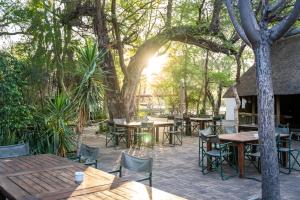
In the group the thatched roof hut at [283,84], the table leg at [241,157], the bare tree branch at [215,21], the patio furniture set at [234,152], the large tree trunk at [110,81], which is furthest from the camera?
the thatched roof hut at [283,84]

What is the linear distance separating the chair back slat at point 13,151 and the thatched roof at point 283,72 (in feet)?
34.2

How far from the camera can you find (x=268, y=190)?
4.10 metres

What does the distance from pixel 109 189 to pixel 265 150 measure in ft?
7.59

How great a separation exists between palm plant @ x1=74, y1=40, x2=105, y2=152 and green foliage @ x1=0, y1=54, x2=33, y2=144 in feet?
4.32

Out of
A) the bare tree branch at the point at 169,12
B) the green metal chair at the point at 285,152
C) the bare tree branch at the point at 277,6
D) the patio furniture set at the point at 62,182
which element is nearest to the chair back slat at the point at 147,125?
the green metal chair at the point at 285,152

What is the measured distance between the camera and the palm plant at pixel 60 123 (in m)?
6.29

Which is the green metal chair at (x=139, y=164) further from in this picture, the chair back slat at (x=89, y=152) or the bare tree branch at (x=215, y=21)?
the bare tree branch at (x=215, y=21)

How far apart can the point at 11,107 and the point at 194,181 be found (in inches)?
163

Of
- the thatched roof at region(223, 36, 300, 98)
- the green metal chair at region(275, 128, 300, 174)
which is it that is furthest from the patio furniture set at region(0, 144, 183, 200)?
the thatched roof at region(223, 36, 300, 98)

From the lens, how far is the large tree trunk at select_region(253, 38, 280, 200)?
4078 mm

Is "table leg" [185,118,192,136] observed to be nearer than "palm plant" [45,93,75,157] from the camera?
No

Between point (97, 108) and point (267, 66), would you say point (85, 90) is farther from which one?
point (267, 66)

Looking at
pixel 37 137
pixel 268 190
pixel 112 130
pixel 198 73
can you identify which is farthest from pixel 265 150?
pixel 198 73

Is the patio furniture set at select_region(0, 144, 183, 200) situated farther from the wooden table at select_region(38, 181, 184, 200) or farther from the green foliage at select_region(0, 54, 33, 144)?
the green foliage at select_region(0, 54, 33, 144)
